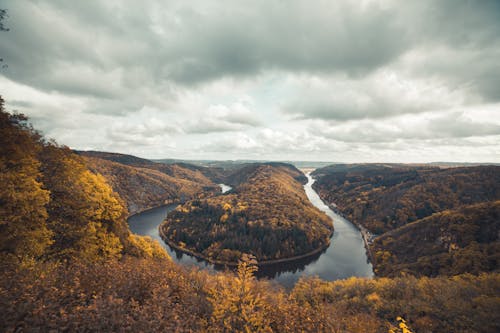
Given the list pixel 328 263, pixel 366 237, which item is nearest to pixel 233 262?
pixel 328 263

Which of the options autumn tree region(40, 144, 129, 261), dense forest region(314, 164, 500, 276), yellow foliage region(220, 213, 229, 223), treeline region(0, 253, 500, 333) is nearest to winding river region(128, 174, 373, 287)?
dense forest region(314, 164, 500, 276)

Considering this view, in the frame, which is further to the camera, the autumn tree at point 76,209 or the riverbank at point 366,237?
the riverbank at point 366,237

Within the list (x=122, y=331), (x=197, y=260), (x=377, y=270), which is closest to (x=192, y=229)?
(x=197, y=260)

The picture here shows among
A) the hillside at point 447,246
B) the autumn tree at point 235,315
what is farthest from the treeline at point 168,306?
the hillside at point 447,246

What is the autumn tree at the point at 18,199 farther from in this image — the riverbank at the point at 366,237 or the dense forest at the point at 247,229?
the riverbank at the point at 366,237

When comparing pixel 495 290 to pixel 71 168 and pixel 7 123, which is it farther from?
pixel 7 123

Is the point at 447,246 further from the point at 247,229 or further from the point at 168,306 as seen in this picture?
the point at 168,306
